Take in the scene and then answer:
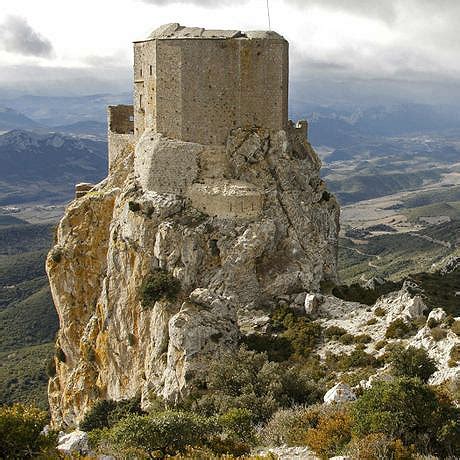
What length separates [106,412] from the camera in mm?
34812

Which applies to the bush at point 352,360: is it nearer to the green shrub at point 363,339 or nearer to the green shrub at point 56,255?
the green shrub at point 363,339

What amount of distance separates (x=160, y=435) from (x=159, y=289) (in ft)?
58.9

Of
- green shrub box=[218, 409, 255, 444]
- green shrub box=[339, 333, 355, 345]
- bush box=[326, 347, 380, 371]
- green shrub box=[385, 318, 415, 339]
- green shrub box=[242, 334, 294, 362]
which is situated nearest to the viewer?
green shrub box=[218, 409, 255, 444]

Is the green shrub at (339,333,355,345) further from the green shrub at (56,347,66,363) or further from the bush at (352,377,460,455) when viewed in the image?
the green shrub at (56,347,66,363)

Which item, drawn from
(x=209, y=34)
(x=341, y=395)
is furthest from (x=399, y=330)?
(x=209, y=34)

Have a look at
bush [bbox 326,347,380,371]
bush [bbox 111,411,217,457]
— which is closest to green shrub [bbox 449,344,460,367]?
bush [bbox 326,347,380,371]

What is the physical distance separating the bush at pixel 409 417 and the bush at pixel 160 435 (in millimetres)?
4994

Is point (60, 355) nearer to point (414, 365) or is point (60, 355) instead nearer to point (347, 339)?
point (347, 339)

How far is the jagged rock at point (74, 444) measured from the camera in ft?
56.1

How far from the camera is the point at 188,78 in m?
37.8

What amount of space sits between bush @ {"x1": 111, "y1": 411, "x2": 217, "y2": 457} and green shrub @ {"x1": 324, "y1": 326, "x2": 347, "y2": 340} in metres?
14.5

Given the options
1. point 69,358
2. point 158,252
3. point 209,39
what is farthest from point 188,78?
point 69,358

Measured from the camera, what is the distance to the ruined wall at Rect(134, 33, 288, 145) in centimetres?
3775

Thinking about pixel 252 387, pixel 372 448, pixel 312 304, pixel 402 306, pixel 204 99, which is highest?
pixel 204 99
